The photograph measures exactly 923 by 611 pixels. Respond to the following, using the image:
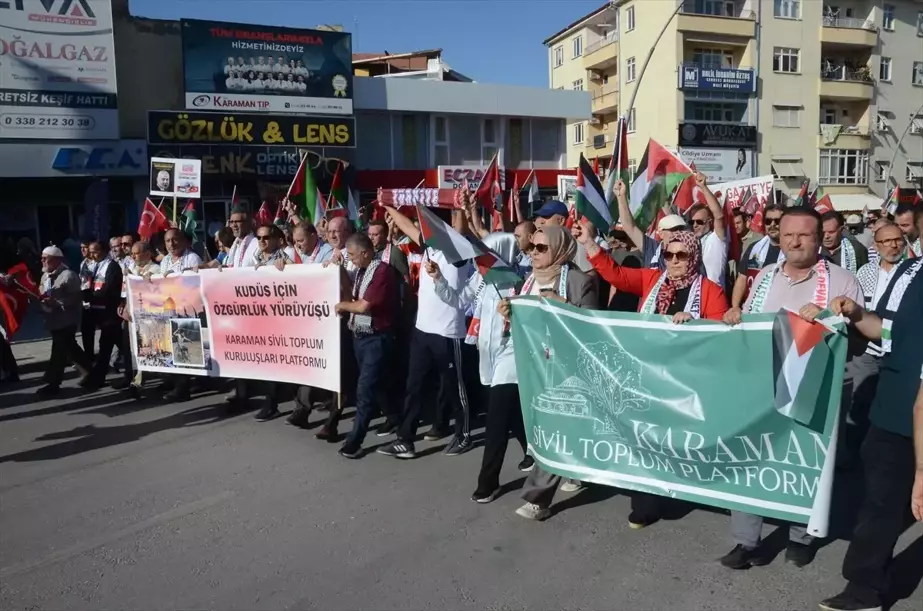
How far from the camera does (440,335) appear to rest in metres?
6.04

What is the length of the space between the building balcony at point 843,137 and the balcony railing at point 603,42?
13460 millimetres

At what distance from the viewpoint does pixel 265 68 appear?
2519cm

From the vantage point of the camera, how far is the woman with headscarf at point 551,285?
15.0ft

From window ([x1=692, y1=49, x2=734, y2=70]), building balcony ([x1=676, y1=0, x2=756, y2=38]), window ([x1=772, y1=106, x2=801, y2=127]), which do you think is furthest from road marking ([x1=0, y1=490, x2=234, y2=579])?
window ([x1=772, y1=106, x2=801, y2=127])

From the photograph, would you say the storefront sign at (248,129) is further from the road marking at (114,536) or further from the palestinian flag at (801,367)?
the palestinian flag at (801,367)

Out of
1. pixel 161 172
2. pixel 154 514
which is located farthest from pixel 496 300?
pixel 161 172

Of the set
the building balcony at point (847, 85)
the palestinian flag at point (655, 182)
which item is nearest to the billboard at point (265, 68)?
the palestinian flag at point (655, 182)

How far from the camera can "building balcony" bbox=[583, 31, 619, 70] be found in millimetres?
47156

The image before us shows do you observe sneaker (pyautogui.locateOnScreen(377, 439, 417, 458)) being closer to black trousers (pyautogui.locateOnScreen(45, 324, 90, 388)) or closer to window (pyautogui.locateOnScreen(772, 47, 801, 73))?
black trousers (pyautogui.locateOnScreen(45, 324, 90, 388))

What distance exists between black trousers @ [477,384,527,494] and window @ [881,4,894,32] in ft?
176

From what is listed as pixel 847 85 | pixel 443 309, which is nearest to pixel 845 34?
pixel 847 85

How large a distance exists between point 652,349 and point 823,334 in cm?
87

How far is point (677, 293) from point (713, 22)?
4359 cm

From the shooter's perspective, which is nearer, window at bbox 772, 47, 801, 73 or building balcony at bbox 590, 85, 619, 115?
window at bbox 772, 47, 801, 73
